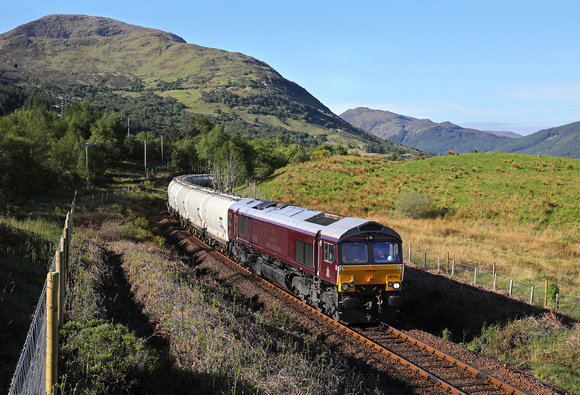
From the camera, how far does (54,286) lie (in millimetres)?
5000

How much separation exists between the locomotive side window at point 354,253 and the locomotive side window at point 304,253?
71.9 inches

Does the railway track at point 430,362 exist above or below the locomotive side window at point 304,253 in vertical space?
below

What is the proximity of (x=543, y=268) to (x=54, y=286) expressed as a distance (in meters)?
24.1

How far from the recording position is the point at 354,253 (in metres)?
13.5

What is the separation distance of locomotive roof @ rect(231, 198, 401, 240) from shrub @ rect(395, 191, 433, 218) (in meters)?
22.4

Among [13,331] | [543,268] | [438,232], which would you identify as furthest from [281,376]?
[438,232]

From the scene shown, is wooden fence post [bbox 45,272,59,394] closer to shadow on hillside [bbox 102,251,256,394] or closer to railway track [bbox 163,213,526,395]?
shadow on hillside [bbox 102,251,256,394]

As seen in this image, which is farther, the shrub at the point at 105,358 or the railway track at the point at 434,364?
the railway track at the point at 434,364

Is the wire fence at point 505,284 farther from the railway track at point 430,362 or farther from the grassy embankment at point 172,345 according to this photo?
the grassy embankment at point 172,345

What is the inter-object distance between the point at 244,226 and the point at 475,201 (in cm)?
2995

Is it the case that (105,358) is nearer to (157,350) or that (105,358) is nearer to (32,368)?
(32,368)

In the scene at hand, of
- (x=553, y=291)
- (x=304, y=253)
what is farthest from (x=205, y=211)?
(x=553, y=291)

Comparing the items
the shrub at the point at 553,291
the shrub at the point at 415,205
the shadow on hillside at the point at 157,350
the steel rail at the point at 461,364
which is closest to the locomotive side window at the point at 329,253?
the steel rail at the point at 461,364

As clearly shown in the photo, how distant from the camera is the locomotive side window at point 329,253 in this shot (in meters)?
13.6
